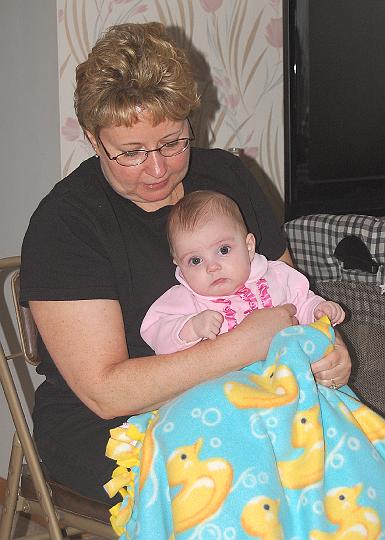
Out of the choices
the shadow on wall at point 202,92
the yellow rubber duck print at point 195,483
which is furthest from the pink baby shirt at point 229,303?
the shadow on wall at point 202,92

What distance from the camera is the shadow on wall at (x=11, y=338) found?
94.3 inches

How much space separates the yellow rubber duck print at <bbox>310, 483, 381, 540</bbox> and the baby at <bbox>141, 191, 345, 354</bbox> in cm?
32

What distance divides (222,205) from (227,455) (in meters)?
0.45

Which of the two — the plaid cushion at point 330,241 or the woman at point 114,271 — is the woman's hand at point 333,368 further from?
the plaid cushion at point 330,241

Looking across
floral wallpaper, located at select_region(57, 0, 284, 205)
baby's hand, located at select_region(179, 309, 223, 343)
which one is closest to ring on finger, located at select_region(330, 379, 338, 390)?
baby's hand, located at select_region(179, 309, 223, 343)

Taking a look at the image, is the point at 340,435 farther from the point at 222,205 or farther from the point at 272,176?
the point at 272,176

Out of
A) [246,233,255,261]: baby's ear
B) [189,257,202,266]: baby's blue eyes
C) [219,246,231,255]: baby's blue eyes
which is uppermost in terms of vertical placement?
[219,246,231,255]: baby's blue eyes

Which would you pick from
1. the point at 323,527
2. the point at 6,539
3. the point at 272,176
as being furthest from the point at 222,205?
the point at 272,176

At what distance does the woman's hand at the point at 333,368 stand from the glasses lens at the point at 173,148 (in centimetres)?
42

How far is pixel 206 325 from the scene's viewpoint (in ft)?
4.35

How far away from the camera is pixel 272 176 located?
2658 millimetres

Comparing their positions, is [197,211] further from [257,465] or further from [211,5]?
[211,5]

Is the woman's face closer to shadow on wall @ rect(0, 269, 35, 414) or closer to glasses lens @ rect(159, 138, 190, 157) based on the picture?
glasses lens @ rect(159, 138, 190, 157)

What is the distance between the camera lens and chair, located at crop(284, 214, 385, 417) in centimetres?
173
